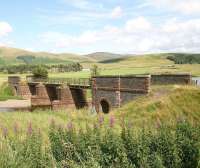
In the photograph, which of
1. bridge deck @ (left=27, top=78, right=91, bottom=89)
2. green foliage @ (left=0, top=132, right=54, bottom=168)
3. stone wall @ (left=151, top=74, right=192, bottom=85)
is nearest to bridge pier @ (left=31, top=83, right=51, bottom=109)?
bridge deck @ (left=27, top=78, right=91, bottom=89)

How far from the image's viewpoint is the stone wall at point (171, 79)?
34.2 m

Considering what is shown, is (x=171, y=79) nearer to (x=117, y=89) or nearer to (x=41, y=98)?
(x=117, y=89)

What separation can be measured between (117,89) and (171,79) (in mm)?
5473

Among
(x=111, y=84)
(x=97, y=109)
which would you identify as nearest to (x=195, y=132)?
(x=111, y=84)

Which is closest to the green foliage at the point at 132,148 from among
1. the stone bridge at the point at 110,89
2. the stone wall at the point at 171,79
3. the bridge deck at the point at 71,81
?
the stone bridge at the point at 110,89

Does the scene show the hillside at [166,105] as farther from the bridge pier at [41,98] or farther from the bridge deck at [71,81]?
the bridge pier at [41,98]

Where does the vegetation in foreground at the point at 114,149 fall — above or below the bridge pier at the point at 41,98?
above

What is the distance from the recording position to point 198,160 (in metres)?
11.5

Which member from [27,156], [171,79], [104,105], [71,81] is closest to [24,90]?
[71,81]

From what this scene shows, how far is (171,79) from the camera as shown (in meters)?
35.0

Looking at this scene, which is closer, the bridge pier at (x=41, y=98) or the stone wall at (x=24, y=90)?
the bridge pier at (x=41, y=98)

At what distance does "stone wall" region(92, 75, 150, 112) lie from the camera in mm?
33219

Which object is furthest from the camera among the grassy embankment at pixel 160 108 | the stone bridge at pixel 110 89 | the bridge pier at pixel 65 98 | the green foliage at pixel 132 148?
the bridge pier at pixel 65 98

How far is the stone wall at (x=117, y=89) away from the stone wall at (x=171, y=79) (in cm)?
293
